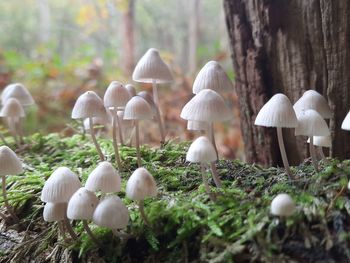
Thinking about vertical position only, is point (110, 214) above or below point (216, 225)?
above

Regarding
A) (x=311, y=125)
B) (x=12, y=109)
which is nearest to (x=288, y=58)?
(x=311, y=125)

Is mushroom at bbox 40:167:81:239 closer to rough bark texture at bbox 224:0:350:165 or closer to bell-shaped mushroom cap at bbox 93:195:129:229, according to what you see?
bell-shaped mushroom cap at bbox 93:195:129:229

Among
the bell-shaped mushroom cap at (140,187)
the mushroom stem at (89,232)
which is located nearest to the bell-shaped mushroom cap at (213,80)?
the bell-shaped mushroom cap at (140,187)

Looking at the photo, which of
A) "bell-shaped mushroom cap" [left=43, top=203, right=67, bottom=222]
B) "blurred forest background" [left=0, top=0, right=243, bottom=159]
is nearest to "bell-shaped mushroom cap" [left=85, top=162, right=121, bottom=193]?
"bell-shaped mushroom cap" [left=43, top=203, right=67, bottom=222]

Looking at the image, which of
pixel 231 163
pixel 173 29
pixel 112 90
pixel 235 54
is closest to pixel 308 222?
pixel 231 163

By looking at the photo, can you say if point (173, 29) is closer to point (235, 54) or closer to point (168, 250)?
point (235, 54)

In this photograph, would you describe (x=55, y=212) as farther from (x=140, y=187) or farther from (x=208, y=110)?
(x=208, y=110)

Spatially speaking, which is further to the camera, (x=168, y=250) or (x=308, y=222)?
(x=168, y=250)
